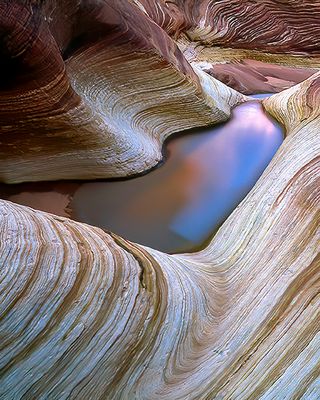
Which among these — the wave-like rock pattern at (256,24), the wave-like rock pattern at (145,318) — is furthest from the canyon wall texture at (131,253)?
the wave-like rock pattern at (256,24)

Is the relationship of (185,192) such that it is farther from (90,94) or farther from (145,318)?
(145,318)

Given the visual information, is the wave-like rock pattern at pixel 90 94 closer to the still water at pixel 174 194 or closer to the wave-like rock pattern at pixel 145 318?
the still water at pixel 174 194

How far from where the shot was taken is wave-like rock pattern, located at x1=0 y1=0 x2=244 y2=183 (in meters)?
1.96

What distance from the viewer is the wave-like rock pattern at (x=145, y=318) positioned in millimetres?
1265

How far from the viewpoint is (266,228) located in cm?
195

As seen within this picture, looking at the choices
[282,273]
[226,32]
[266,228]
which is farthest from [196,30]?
[282,273]

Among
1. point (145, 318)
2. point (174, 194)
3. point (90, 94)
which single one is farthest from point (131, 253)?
point (90, 94)

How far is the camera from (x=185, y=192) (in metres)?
2.33

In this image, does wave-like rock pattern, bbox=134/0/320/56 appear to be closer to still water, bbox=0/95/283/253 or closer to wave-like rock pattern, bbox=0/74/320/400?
still water, bbox=0/95/283/253

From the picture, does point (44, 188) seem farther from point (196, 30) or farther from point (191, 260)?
point (196, 30)

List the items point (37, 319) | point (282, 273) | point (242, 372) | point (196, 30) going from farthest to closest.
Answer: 1. point (196, 30)
2. point (282, 273)
3. point (242, 372)
4. point (37, 319)

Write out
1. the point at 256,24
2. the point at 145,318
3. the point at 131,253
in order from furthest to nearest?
1. the point at 256,24
2. the point at 131,253
3. the point at 145,318

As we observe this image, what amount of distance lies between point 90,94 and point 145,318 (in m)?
1.26

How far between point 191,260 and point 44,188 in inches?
28.7
